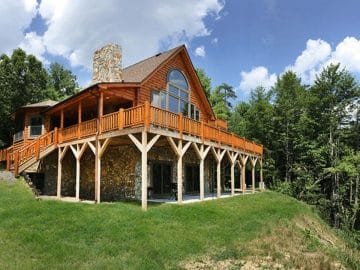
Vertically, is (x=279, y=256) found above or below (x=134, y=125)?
below

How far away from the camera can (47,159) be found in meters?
19.0

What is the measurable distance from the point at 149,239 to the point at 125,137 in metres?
5.58

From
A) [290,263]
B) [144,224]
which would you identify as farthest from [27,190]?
[290,263]

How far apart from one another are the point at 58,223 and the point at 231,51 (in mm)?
20948

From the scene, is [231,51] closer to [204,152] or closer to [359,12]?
→ [359,12]

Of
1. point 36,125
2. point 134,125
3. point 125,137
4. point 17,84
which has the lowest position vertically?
point 125,137

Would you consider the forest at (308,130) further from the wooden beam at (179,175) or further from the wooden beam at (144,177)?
the wooden beam at (144,177)

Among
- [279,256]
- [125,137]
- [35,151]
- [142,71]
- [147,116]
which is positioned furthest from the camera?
[142,71]

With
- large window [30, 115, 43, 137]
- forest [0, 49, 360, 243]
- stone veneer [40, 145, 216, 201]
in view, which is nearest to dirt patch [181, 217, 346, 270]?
stone veneer [40, 145, 216, 201]

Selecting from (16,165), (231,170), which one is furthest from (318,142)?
(16,165)

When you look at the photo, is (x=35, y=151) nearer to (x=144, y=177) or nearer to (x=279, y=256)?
(x=144, y=177)

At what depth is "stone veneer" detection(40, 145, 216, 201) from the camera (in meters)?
16.0

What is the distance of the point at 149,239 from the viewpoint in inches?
366

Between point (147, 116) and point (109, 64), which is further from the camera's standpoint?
point (109, 64)
